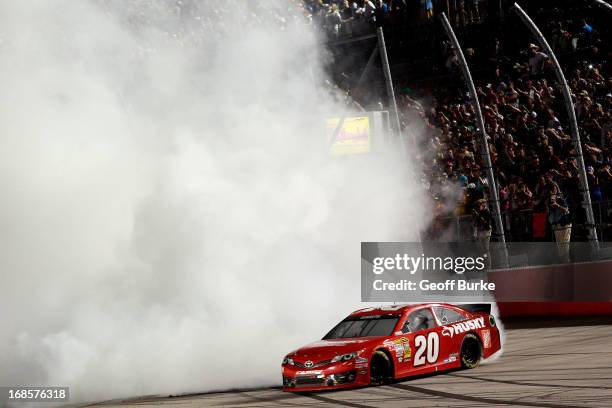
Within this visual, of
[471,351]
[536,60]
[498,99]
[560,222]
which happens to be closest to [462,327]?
[471,351]

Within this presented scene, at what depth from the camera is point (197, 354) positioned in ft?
46.6

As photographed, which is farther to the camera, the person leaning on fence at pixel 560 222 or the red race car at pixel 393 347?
the person leaning on fence at pixel 560 222

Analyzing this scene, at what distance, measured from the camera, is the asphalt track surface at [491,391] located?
1109 cm

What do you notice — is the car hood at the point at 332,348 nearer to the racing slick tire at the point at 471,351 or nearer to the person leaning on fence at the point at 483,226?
the racing slick tire at the point at 471,351

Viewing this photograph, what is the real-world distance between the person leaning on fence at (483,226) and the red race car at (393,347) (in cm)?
402

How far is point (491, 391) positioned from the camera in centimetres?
→ 1183

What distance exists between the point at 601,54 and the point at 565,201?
584 centimetres

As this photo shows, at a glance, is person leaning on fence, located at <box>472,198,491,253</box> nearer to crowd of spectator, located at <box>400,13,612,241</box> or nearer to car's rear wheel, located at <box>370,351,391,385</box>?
crowd of spectator, located at <box>400,13,612,241</box>

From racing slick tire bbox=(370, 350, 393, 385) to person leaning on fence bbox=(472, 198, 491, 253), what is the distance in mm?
6332

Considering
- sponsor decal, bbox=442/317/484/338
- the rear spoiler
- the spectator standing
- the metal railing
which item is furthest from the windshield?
the spectator standing

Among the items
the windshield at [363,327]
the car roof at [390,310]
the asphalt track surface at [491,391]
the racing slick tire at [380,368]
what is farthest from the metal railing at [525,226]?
the racing slick tire at [380,368]

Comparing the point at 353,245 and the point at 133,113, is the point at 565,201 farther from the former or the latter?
the point at 133,113

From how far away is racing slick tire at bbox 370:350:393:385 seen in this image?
1333cm
